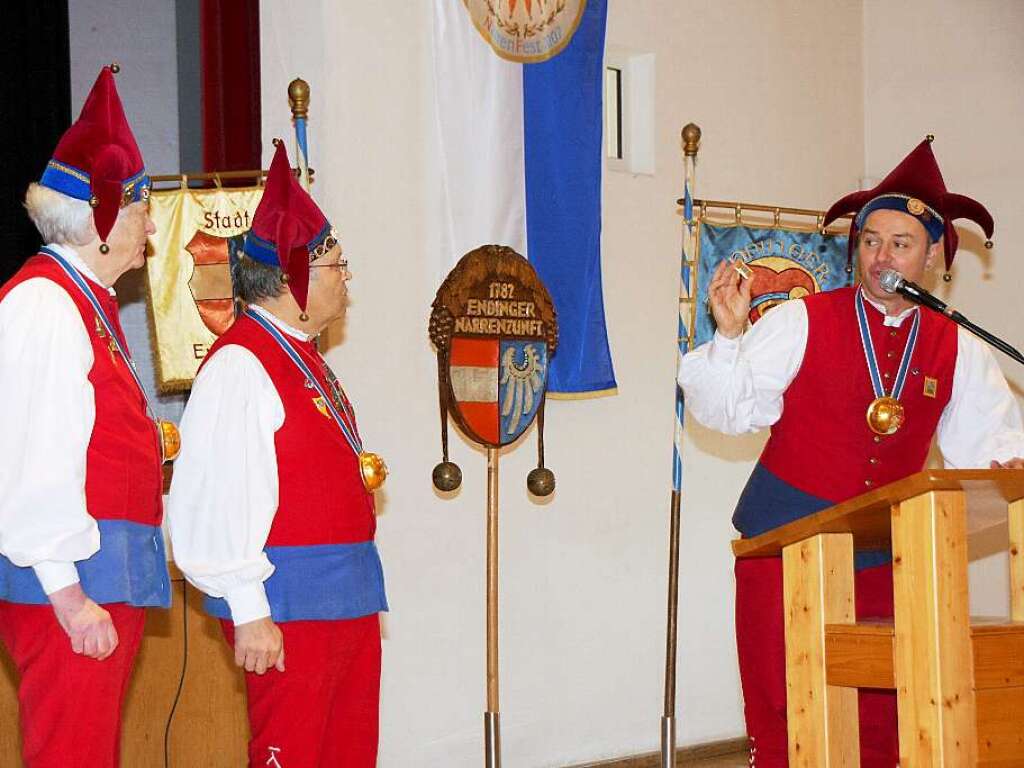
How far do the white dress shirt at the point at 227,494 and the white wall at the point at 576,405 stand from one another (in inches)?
60.4

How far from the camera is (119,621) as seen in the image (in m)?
2.41

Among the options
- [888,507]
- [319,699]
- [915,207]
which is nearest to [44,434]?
[319,699]

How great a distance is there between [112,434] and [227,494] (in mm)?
274

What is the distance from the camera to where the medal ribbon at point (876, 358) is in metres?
3.09

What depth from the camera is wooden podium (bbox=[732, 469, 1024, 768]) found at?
7.23ft

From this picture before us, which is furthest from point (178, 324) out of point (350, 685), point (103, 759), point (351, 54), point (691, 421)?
point (691, 421)

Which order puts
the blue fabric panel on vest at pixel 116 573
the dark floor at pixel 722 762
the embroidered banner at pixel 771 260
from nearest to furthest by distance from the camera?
the blue fabric panel on vest at pixel 116 573 → the embroidered banner at pixel 771 260 → the dark floor at pixel 722 762

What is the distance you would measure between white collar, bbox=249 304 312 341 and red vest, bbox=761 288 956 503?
1132mm

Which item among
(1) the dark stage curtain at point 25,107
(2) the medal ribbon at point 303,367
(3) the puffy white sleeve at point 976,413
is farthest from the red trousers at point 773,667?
(1) the dark stage curtain at point 25,107

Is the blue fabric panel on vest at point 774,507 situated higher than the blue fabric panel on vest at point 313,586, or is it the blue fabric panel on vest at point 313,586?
the blue fabric panel on vest at point 774,507

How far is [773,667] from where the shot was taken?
297 cm

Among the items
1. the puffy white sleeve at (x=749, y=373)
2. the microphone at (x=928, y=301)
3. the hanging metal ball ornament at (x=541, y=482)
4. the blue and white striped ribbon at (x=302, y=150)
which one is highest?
the blue and white striped ribbon at (x=302, y=150)

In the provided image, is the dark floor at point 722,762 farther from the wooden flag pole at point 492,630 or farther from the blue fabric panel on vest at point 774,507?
the blue fabric panel on vest at point 774,507

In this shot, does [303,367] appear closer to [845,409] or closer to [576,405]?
[845,409]
